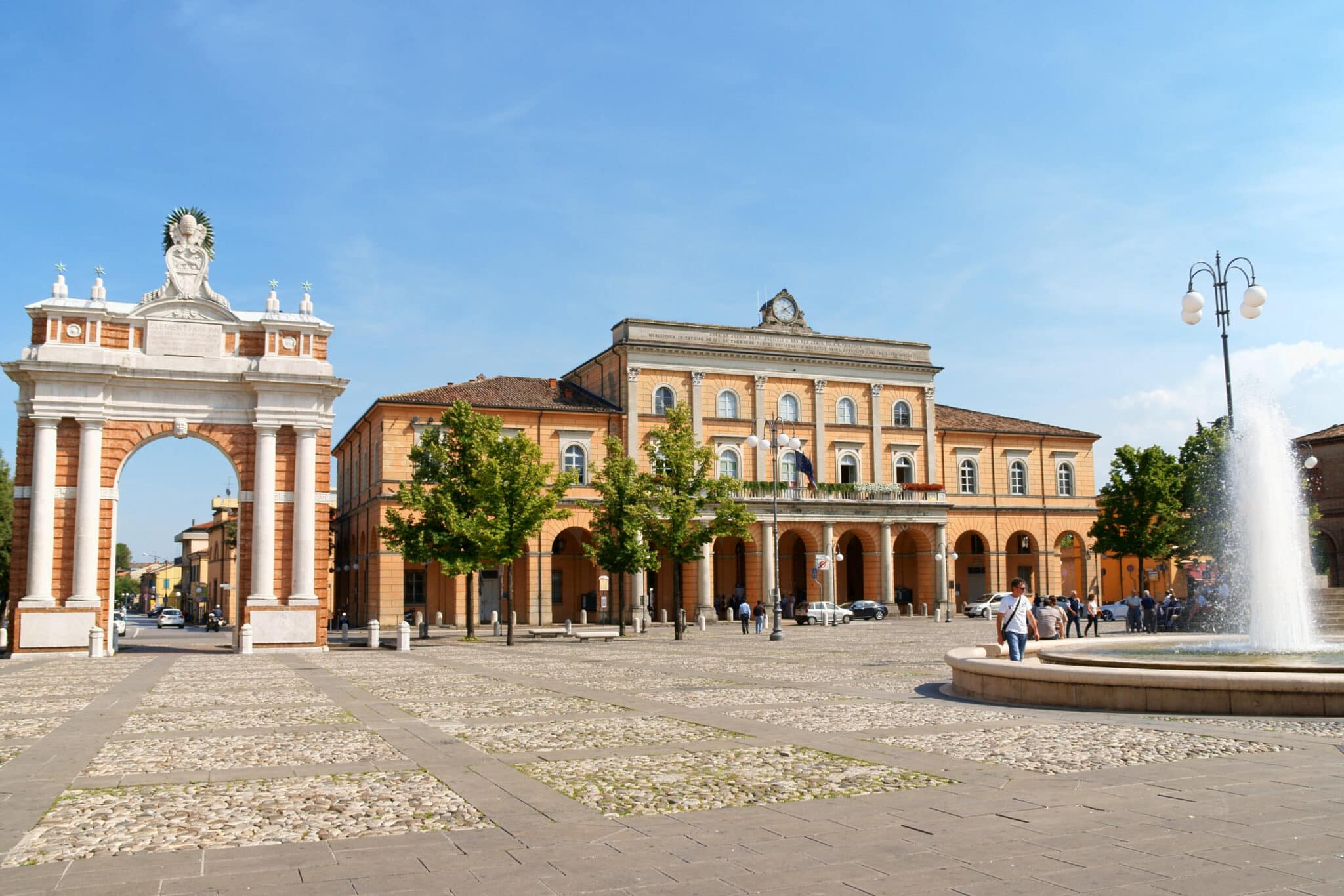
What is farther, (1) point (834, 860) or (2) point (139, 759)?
(2) point (139, 759)

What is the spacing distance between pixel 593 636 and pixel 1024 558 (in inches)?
1339

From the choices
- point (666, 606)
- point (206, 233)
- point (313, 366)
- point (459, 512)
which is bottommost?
point (666, 606)

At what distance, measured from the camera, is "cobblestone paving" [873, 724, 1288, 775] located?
9594 mm

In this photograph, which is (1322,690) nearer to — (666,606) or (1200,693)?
(1200,693)

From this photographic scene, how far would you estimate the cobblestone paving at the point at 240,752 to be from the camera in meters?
10.3

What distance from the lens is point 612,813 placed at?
25.5 ft

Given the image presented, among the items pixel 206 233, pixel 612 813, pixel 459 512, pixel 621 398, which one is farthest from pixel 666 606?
pixel 612 813

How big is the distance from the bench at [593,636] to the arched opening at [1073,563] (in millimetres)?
34550

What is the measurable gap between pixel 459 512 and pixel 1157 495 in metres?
33.7

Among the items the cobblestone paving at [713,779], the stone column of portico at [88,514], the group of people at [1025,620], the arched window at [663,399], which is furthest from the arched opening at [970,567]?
the cobblestone paving at [713,779]

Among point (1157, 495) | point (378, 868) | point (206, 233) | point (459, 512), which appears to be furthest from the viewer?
point (1157, 495)

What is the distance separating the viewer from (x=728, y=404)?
55.8m

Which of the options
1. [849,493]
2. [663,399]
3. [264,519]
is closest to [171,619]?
[663,399]

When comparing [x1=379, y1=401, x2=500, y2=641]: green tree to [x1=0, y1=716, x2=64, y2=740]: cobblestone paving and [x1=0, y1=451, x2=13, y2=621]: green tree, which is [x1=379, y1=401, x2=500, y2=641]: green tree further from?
[x1=0, y1=451, x2=13, y2=621]: green tree
